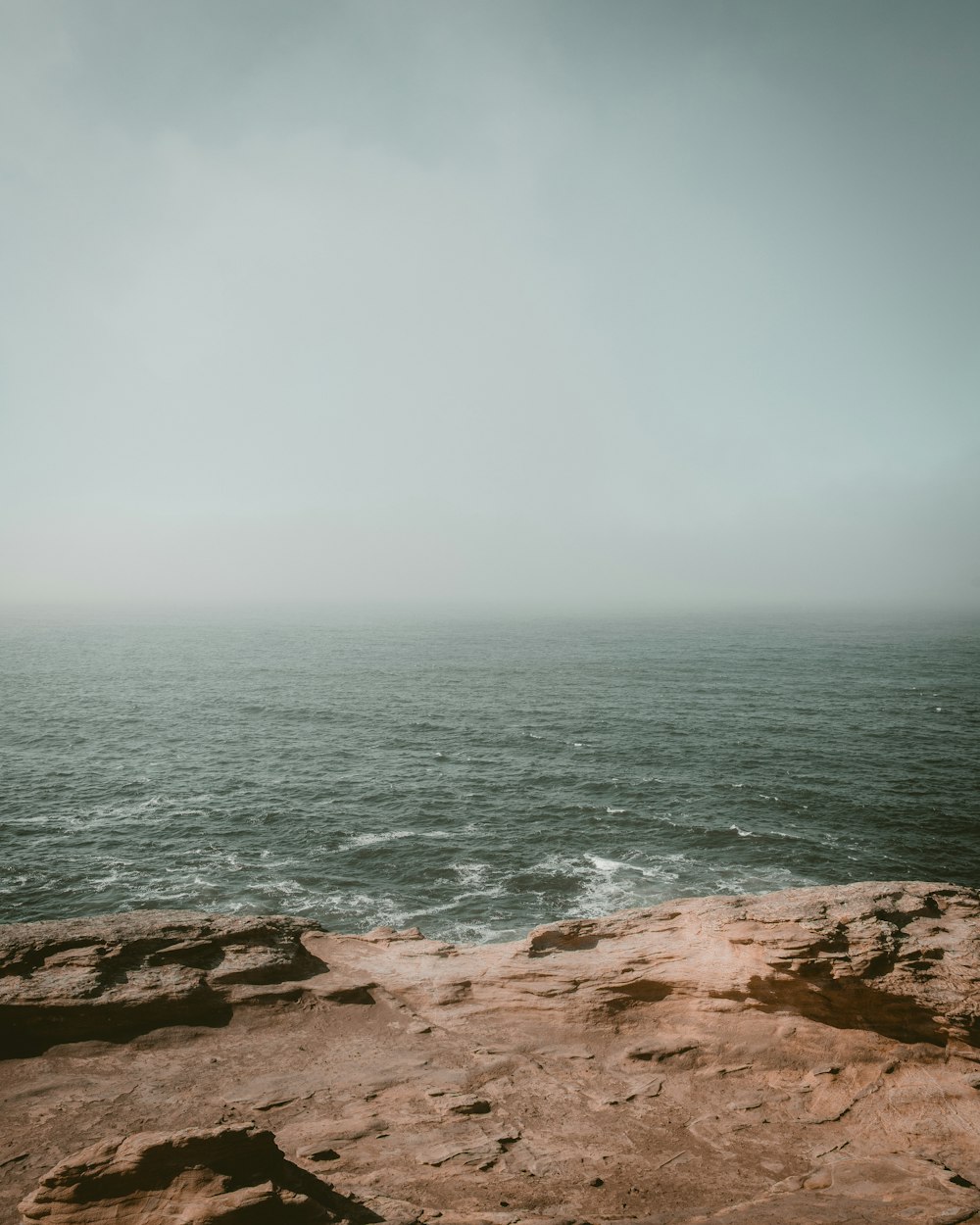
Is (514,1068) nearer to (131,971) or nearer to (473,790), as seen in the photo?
(131,971)

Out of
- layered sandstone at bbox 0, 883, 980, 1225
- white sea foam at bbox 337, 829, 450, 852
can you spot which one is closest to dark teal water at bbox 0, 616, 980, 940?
white sea foam at bbox 337, 829, 450, 852

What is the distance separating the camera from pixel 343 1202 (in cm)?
1131

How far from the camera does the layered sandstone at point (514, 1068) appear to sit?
1169 centimetres

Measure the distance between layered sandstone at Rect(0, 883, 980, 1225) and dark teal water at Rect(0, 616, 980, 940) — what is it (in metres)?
11.6

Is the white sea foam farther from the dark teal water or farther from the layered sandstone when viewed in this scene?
the layered sandstone

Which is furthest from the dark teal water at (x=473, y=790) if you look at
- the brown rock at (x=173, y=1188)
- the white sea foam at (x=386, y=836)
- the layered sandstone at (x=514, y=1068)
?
the brown rock at (x=173, y=1188)

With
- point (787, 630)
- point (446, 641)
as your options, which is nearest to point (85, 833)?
point (446, 641)

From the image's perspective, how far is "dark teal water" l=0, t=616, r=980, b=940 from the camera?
3534 cm

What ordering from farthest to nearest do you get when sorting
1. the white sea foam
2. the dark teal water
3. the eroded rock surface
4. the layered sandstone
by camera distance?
the white sea foam
the dark teal water
the eroded rock surface
the layered sandstone

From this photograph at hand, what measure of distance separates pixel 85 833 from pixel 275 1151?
38.1m

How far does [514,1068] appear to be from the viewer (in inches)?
679

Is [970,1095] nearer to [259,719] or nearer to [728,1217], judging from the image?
[728,1217]

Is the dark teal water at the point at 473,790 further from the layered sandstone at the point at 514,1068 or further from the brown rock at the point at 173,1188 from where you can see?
the brown rock at the point at 173,1188

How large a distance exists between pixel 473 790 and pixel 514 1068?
3248 centimetres
